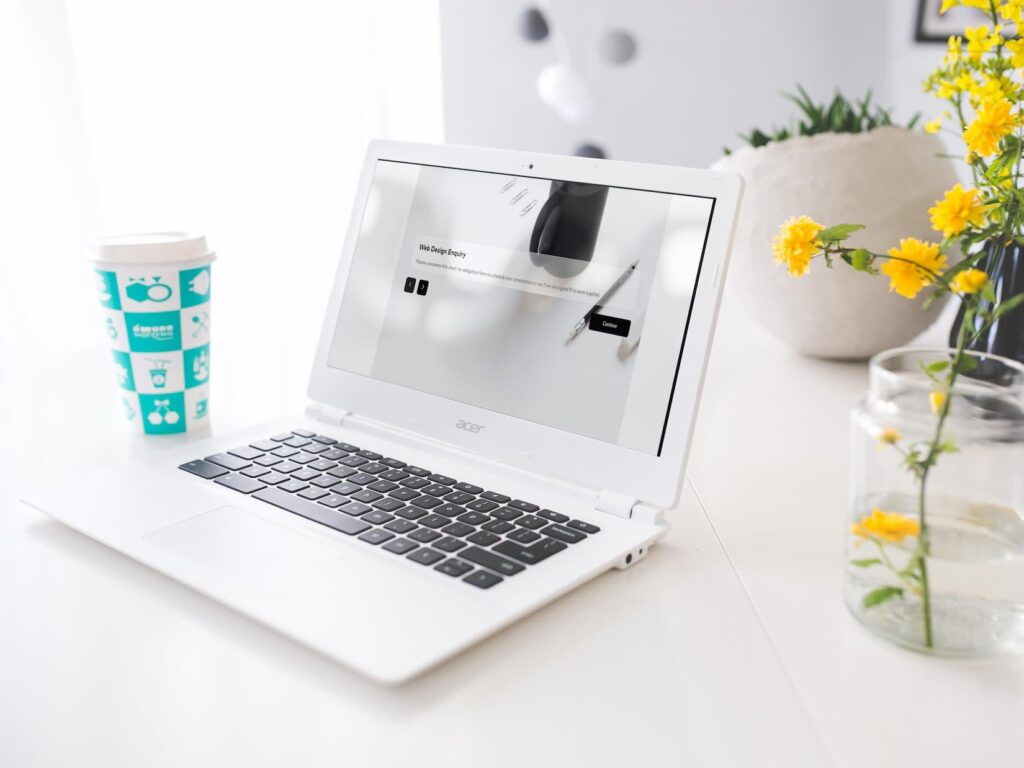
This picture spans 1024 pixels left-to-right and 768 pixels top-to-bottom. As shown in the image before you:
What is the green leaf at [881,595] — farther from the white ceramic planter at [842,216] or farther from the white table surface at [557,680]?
the white ceramic planter at [842,216]

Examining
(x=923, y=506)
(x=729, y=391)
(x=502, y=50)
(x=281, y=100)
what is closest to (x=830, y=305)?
(x=729, y=391)

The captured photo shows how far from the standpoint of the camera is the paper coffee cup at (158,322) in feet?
2.85

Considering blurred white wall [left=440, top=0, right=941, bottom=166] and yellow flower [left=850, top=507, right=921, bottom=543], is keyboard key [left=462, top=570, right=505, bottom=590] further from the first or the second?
blurred white wall [left=440, top=0, right=941, bottom=166]

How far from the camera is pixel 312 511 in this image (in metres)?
0.71

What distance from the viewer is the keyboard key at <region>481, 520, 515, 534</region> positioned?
2.21ft

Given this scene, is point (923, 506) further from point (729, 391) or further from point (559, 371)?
point (729, 391)

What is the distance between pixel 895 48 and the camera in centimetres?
260

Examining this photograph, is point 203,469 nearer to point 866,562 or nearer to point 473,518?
point 473,518

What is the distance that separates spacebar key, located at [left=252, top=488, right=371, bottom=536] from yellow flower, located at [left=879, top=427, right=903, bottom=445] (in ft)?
1.14

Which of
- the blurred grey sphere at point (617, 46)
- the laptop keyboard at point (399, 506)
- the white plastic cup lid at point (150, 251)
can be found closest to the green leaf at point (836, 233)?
the laptop keyboard at point (399, 506)

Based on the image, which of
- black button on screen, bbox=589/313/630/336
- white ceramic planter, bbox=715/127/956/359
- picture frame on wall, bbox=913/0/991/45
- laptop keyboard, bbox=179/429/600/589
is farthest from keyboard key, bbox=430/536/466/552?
picture frame on wall, bbox=913/0/991/45

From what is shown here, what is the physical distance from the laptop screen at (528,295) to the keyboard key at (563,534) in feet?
0.29

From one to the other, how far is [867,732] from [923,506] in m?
0.13

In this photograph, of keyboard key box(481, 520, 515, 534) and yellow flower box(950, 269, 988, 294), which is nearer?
yellow flower box(950, 269, 988, 294)
